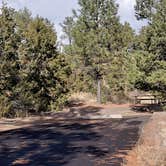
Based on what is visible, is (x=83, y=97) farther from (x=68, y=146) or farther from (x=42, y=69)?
(x=68, y=146)

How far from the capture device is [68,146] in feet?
47.0

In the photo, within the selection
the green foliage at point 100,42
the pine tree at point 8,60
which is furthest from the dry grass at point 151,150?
the green foliage at point 100,42

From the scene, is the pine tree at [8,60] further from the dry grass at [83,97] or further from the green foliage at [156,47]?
the dry grass at [83,97]

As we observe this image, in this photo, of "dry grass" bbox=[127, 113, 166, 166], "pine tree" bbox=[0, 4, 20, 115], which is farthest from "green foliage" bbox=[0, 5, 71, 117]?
"dry grass" bbox=[127, 113, 166, 166]

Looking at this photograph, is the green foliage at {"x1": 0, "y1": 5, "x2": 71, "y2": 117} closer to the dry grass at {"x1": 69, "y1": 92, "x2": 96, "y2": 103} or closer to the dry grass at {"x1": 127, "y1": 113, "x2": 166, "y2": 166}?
the dry grass at {"x1": 69, "y1": 92, "x2": 96, "y2": 103}

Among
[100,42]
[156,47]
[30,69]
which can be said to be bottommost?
[30,69]

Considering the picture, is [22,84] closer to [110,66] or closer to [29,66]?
[29,66]

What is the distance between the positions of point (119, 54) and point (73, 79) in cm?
550

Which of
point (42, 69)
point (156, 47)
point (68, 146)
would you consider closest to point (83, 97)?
point (42, 69)

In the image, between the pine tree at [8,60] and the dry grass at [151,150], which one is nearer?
the dry grass at [151,150]

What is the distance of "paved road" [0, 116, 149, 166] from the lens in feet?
38.4

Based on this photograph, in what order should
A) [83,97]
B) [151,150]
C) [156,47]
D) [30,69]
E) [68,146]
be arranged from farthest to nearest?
[83,97], [30,69], [156,47], [68,146], [151,150]

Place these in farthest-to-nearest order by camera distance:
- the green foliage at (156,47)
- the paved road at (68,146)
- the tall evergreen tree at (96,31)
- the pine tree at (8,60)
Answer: the tall evergreen tree at (96,31)
the green foliage at (156,47)
the pine tree at (8,60)
the paved road at (68,146)

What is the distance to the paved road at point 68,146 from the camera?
38.4 feet
